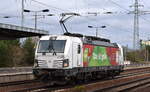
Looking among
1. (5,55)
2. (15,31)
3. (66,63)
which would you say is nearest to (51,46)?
(66,63)

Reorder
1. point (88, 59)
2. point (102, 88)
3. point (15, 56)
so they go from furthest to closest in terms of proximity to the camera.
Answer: point (15, 56) < point (88, 59) < point (102, 88)

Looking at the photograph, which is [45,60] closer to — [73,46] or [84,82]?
[73,46]

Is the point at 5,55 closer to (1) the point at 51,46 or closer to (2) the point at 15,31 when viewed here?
(2) the point at 15,31

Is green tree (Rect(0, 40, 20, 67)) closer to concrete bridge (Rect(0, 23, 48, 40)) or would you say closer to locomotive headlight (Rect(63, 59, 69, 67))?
concrete bridge (Rect(0, 23, 48, 40))

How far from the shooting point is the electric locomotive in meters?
19.5

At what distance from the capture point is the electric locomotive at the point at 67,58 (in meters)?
19.5

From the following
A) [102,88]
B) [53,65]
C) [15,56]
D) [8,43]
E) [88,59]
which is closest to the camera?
[102,88]

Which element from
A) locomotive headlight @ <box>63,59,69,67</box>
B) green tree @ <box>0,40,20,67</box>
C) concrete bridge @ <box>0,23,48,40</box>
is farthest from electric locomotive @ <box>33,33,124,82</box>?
green tree @ <box>0,40,20,67</box>

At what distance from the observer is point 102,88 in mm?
18469

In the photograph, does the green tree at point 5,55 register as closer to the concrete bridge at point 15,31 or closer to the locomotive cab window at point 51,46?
the concrete bridge at point 15,31

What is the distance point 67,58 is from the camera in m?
19.7

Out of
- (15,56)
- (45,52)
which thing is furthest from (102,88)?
(15,56)

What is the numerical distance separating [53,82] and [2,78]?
222 inches

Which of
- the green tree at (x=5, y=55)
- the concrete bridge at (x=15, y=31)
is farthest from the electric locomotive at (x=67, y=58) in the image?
the green tree at (x=5, y=55)
